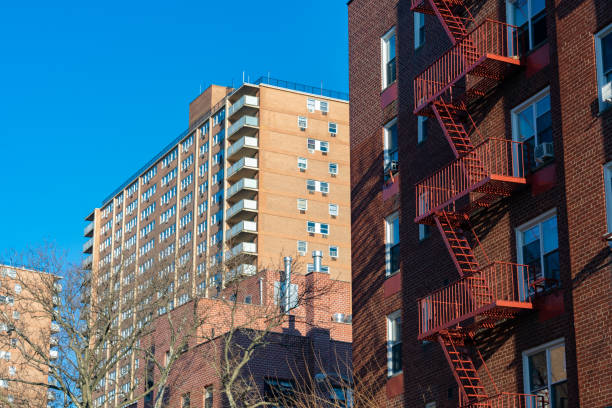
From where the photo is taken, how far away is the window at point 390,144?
1291 inches

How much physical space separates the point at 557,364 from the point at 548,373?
15.3 inches

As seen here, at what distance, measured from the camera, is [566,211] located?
23.8m

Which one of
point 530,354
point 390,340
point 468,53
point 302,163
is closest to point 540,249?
point 530,354


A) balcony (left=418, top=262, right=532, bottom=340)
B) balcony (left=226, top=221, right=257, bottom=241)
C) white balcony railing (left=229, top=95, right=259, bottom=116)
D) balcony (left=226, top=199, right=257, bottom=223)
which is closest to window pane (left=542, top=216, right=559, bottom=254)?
balcony (left=418, top=262, right=532, bottom=340)

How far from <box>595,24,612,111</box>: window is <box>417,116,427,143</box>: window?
8009mm

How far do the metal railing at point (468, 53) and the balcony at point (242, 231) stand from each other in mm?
89487

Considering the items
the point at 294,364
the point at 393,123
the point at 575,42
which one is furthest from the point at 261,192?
the point at 575,42

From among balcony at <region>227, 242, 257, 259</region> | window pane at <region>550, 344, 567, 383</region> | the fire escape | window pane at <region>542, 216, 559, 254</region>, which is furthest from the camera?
balcony at <region>227, 242, 257, 259</region>

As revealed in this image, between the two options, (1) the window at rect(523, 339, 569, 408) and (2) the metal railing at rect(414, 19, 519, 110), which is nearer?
(1) the window at rect(523, 339, 569, 408)

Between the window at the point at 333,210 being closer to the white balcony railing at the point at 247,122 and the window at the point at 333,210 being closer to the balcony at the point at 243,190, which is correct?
the balcony at the point at 243,190

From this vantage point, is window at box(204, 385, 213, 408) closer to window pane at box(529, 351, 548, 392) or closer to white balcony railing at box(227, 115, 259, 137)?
window pane at box(529, 351, 548, 392)

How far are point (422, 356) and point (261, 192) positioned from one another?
3631 inches

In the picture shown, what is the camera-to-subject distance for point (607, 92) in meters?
23.2

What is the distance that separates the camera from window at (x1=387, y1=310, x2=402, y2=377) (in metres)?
30.3
